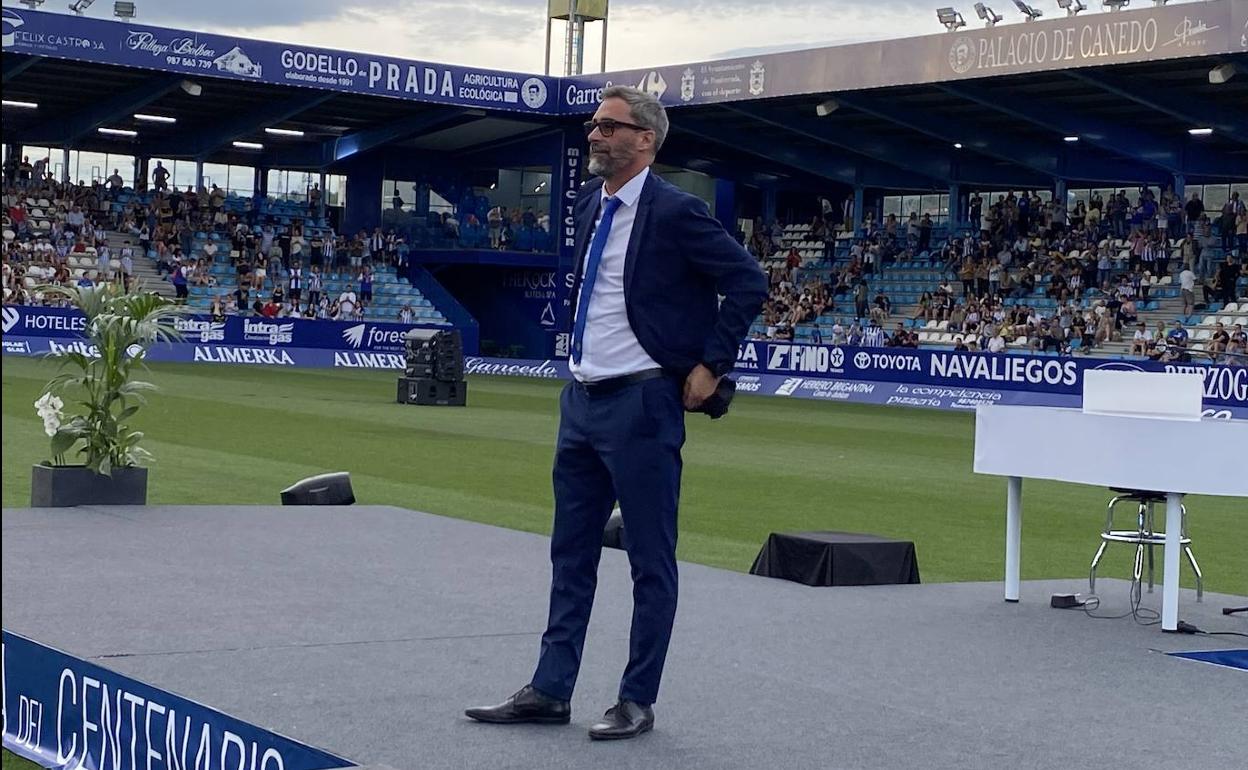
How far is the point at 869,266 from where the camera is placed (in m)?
47.4

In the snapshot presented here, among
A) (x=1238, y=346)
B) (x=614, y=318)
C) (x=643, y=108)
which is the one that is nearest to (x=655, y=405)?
(x=614, y=318)

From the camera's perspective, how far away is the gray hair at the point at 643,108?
16.5 ft

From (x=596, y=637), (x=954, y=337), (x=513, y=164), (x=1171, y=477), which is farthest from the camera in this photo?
(x=513, y=164)

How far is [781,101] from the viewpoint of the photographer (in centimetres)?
4344

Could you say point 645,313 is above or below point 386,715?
above

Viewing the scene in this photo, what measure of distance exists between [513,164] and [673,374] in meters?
49.5

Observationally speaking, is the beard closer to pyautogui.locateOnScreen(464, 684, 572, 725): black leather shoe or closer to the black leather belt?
the black leather belt

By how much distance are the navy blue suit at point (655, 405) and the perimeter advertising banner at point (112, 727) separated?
928 mm

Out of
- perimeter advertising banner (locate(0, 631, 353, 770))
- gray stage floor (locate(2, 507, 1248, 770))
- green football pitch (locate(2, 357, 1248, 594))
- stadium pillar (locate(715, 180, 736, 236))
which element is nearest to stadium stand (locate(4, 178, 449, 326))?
stadium pillar (locate(715, 180, 736, 236))

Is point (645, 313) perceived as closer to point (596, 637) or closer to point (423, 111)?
point (596, 637)

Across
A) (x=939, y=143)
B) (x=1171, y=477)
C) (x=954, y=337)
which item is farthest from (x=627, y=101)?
(x=939, y=143)

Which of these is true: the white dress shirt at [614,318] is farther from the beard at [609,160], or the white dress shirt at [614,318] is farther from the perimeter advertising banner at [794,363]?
the perimeter advertising banner at [794,363]

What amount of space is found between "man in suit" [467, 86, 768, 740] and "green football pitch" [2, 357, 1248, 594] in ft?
7.43

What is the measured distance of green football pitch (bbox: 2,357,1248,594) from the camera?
12570 mm
